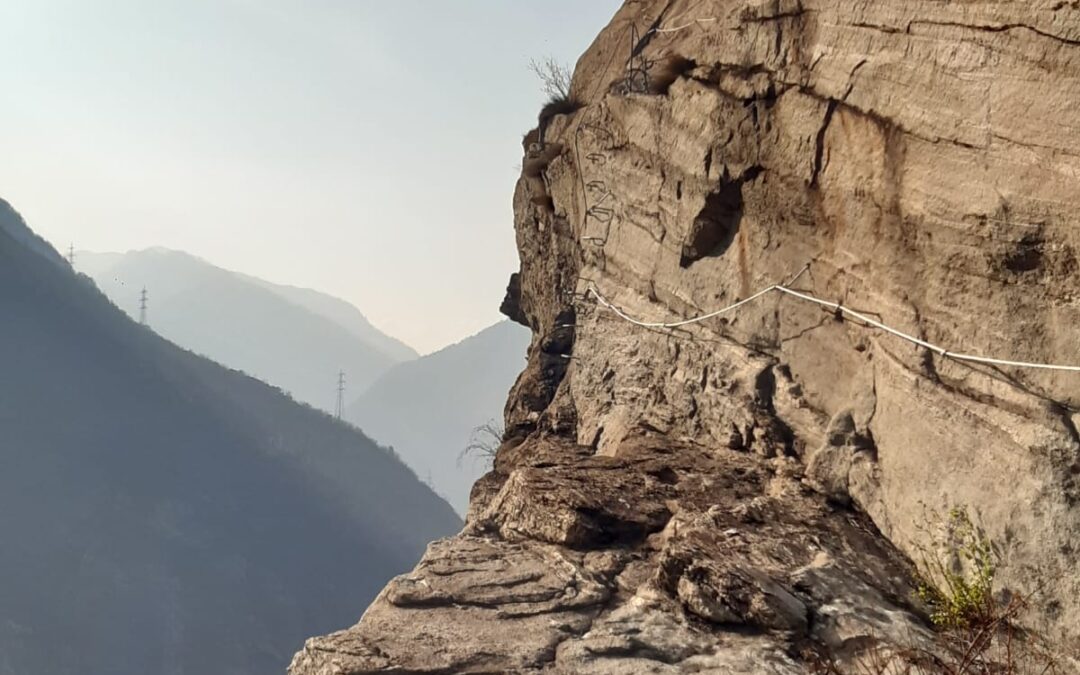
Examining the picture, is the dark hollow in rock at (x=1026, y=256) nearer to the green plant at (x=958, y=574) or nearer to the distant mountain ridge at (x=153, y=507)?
the green plant at (x=958, y=574)

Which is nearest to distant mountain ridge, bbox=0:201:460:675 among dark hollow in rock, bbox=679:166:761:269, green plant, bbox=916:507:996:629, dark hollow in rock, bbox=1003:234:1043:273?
dark hollow in rock, bbox=679:166:761:269

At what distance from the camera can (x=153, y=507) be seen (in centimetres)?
9481

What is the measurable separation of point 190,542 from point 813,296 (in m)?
97.4

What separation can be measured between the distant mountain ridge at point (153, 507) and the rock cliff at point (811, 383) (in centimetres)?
8094

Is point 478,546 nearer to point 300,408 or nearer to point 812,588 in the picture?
point 812,588

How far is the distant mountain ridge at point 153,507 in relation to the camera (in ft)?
270

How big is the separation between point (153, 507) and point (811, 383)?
9768 centimetres

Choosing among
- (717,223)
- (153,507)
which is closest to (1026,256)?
(717,223)

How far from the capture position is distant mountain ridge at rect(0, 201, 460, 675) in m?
82.4

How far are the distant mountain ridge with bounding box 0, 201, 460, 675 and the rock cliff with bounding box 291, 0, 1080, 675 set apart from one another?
80.9 meters

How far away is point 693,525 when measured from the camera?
663 cm

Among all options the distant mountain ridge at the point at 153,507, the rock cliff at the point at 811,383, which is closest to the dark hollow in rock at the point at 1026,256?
the rock cliff at the point at 811,383

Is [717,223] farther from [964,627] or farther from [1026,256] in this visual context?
[964,627]

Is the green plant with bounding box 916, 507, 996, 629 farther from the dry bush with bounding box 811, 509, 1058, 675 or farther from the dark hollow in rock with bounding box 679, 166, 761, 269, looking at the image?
the dark hollow in rock with bounding box 679, 166, 761, 269
